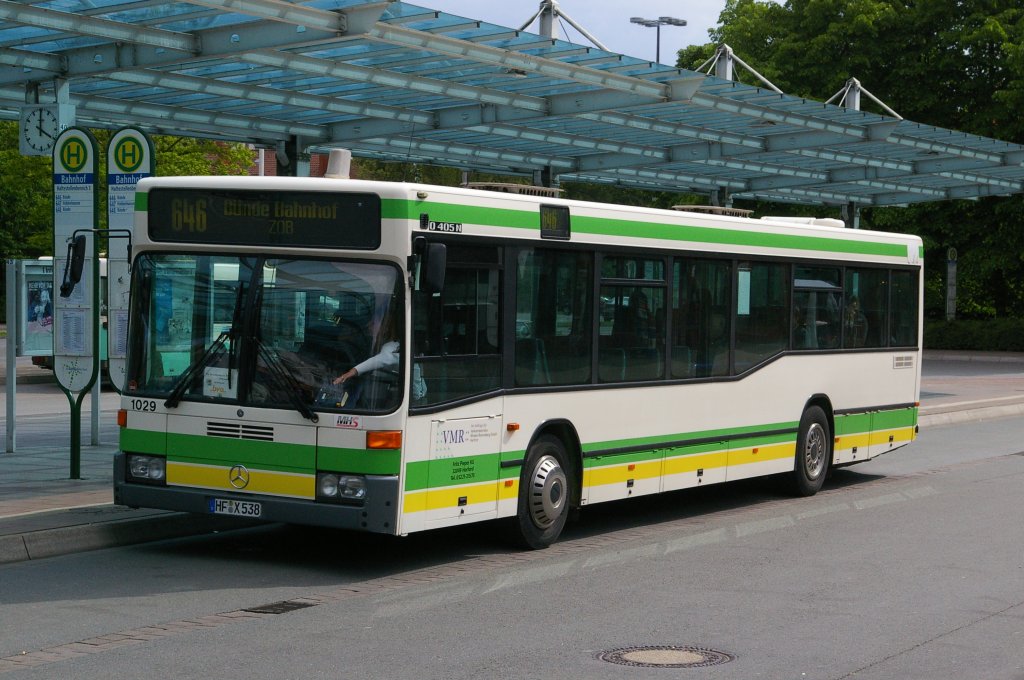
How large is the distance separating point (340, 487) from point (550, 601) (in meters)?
1.61

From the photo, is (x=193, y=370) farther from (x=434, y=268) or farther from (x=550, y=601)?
(x=550, y=601)

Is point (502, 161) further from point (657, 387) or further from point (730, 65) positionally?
point (657, 387)

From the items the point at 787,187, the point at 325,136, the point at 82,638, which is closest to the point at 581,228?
the point at 82,638

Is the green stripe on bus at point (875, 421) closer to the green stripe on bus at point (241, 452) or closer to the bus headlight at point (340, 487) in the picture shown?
the bus headlight at point (340, 487)

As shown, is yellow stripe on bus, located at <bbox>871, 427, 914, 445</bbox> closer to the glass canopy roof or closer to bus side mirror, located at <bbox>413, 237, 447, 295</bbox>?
the glass canopy roof

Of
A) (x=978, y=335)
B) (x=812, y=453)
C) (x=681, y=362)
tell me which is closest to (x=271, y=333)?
(x=681, y=362)

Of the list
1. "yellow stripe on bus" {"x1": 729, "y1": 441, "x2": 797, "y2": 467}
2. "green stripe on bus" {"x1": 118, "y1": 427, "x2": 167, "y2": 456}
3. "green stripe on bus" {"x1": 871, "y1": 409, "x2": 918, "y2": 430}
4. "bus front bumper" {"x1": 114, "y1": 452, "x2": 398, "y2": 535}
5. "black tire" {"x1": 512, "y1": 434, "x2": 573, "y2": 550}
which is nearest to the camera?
"bus front bumper" {"x1": 114, "y1": 452, "x2": 398, "y2": 535}

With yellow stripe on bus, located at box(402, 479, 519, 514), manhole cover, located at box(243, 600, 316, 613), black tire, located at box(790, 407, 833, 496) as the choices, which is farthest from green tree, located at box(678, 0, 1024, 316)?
manhole cover, located at box(243, 600, 316, 613)

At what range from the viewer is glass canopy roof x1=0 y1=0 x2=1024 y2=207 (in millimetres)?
13141

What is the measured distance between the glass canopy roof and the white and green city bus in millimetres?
2966

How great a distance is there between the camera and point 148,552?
10.5m

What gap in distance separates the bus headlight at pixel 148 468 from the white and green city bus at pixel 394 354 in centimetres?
1

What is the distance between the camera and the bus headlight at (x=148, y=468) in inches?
398

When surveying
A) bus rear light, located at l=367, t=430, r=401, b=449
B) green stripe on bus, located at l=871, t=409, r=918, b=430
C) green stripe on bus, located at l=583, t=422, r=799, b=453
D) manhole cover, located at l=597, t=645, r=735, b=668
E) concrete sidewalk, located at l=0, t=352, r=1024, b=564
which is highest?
bus rear light, located at l=367, t=430, r=401, b=449
